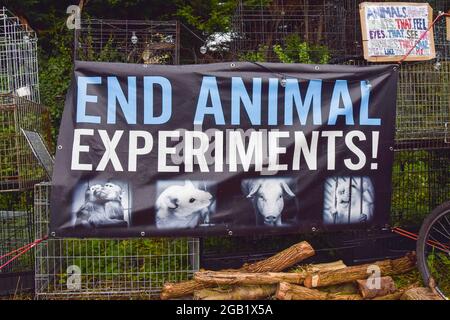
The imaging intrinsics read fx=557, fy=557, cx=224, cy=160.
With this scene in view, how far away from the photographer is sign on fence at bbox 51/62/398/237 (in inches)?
189

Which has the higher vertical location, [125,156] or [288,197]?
[125,156]

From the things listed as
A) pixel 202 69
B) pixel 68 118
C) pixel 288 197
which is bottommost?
pixel 288 197

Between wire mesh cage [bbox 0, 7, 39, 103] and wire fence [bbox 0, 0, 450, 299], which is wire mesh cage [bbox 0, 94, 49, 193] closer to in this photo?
wire fence [bbox 0, 0, 450, 299]

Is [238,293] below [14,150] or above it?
below

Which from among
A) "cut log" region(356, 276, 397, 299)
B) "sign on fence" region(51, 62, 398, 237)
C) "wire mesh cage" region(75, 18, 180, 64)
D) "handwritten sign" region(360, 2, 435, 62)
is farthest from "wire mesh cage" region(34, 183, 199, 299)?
"handwritten sign" region(360, 2, 435, 62)

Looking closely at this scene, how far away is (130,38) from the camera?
661 cm

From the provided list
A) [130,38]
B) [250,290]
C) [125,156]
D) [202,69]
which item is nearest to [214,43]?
[130,38]

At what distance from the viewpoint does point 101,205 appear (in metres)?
4.81

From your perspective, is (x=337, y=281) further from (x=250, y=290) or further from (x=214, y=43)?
(x=214, y=43)

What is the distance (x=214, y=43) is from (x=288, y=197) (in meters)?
3.17

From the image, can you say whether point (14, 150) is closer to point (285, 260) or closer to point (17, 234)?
point (17, 234)

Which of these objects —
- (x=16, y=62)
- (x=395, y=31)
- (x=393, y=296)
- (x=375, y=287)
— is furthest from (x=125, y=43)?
(x=393, y=296)

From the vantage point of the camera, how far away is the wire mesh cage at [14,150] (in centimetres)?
510

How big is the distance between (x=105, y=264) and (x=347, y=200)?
234 cm
